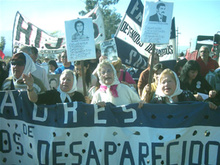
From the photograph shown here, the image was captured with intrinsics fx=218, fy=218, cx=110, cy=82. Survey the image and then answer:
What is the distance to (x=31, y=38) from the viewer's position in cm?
702

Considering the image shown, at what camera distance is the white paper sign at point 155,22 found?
3.39 metres

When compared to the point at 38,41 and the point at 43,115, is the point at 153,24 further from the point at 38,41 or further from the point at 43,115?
the point at 38,41

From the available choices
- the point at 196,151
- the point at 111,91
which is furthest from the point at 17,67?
the point at 196,151

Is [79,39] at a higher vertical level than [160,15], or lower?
lower

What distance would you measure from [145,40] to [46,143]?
2.08 metres

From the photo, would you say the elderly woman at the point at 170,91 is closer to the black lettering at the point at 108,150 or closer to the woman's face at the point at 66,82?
the black lettering at the point at 108,150

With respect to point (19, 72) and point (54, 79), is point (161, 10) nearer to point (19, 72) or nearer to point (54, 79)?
point (19, 72)

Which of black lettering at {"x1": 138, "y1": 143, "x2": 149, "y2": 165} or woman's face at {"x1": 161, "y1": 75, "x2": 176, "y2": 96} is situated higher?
woman's face at {"x1": 161, "y1": 75, "x2": 176, "y2": 96}

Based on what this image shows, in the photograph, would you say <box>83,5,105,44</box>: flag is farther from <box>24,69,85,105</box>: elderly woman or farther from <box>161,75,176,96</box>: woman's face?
<box>161,75,176,96</box>: woman's face

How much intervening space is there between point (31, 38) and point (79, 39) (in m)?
4.02

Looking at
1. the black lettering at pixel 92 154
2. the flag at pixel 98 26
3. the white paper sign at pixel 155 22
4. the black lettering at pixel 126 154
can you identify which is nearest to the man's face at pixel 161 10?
the white paper sign at pixel 155 22

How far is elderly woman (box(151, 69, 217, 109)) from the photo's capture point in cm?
280

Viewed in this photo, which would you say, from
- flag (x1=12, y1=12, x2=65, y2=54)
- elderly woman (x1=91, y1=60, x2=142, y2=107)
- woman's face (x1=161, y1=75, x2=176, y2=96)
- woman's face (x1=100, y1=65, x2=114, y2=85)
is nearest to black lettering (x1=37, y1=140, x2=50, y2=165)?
elderly woman (x1=91, y1=60, x2=142, y2=107)

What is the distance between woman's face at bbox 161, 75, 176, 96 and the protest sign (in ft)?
0.69
